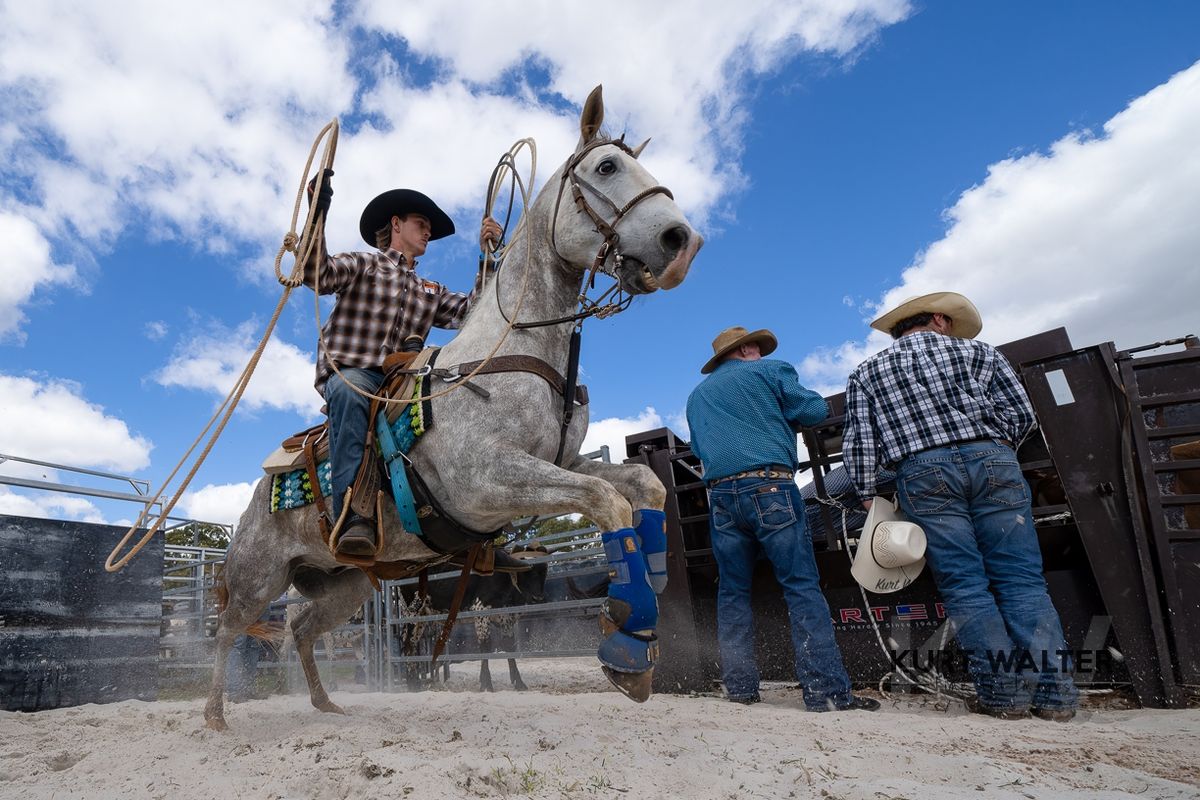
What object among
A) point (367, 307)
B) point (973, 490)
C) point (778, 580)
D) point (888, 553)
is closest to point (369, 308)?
point (367, 307)

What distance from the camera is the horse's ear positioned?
11.6 feet

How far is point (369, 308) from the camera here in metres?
3.99

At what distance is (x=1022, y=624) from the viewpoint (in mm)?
3598

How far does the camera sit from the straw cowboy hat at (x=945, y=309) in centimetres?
444

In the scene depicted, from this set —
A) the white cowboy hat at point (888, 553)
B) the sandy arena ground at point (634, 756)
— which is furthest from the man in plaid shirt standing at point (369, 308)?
the white cowboy hat at point (888, 553)

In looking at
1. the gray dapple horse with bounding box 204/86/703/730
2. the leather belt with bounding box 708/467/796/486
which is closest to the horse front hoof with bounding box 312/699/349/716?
the gray dapple horse with bounding box 204/86/703/730

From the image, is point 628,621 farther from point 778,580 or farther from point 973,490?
point 973,490

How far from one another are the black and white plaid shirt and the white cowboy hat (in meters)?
0.32

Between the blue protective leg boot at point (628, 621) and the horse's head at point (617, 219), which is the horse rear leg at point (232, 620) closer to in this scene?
the blue protective leg boot at point (628, 621)

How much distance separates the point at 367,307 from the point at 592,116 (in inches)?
64.2

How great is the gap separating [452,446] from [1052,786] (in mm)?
2581

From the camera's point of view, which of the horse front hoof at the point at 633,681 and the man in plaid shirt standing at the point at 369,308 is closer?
the horse front hoof at the point at 633,681

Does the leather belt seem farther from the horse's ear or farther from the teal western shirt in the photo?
the horse's ear

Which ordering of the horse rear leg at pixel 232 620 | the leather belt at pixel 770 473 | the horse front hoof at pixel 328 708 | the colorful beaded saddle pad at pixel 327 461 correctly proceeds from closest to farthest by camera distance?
the colorful beaded saddle pad at pixel 327 461 → the leather belt at pixel 770 473 → the horse rear leg at pixel 232 620 → the horse front hoof at pixel 328 708
